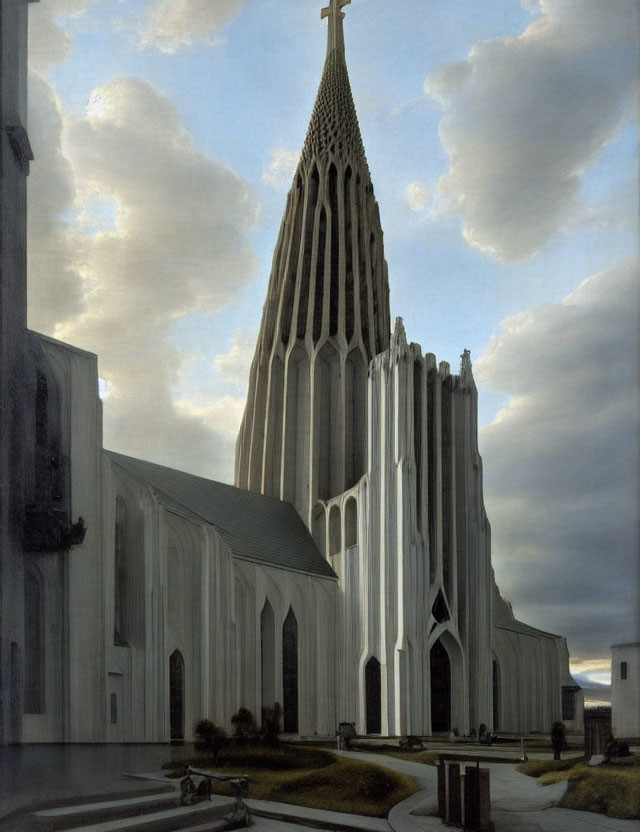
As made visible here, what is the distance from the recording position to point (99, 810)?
271 inches

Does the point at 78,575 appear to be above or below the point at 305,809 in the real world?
above

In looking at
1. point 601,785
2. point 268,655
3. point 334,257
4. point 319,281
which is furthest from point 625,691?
point 334,257

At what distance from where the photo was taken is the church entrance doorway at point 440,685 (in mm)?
13523

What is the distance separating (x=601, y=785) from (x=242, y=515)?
22.9 feet

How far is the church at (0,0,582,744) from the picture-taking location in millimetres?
7949

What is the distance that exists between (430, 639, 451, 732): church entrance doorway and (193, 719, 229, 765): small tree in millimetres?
6034

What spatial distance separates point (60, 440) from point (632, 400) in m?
4.04

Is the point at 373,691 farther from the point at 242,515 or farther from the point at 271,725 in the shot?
the point at 271,725

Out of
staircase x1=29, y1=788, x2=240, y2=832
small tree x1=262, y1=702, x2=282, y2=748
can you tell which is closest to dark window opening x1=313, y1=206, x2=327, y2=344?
small tree x1=262, y1=702, x2=282, y2=748

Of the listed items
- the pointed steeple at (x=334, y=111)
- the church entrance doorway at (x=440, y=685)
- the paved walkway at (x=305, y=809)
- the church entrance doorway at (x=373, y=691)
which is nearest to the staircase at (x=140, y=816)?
the paved walkway at (x=305, y=809)

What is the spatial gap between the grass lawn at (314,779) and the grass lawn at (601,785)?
0.96m

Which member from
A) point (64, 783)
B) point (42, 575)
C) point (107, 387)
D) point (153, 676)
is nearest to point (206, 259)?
point (107, 387)

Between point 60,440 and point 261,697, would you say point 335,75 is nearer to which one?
point 60,440

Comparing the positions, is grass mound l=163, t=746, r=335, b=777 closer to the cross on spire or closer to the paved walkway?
the paved walkway
